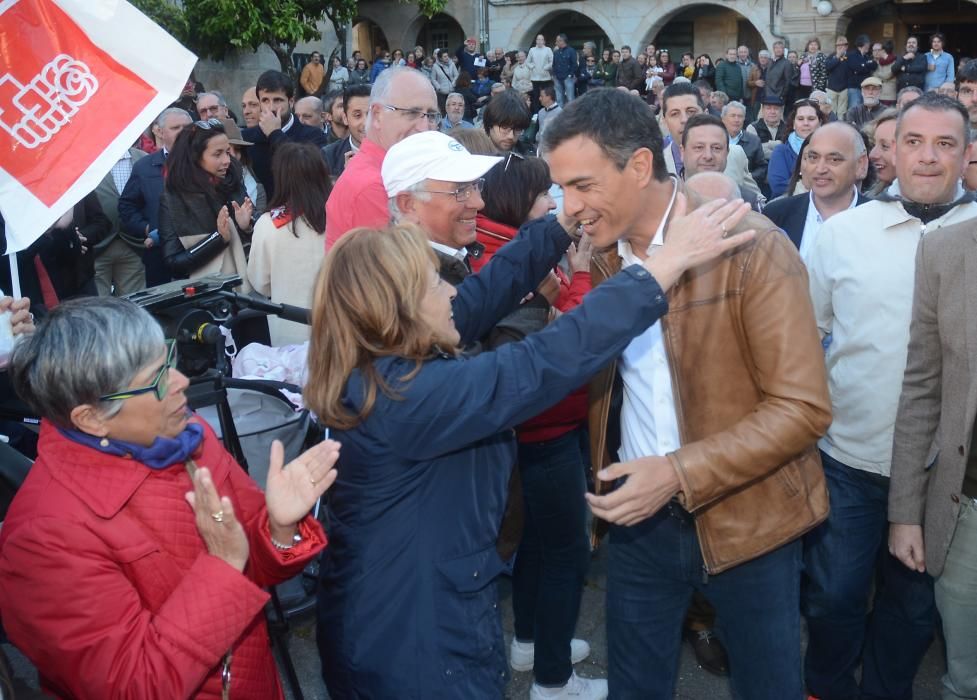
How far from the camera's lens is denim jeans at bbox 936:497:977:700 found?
262cm

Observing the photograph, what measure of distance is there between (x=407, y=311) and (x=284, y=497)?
0.49 m

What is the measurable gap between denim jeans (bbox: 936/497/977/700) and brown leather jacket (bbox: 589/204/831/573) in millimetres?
510

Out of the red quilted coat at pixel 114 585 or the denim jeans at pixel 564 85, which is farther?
the denim jeans at pixel 564 85

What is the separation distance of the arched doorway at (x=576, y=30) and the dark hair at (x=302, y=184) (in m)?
25.2

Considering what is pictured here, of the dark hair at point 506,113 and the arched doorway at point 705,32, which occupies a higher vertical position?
the arched doorway at point 705,32

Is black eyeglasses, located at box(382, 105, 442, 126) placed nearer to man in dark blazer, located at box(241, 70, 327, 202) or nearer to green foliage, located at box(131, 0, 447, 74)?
man in dark blazer, located at box(241, 70, 327, 202)

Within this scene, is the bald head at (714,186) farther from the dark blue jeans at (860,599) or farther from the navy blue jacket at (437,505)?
the navy blue jacket at (437,505)

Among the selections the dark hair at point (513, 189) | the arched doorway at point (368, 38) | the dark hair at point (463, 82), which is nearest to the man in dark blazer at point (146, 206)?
the dark hair at point (513, 189)

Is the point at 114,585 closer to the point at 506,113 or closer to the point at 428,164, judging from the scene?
the point at 428,164

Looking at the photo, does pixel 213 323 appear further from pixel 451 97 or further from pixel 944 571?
pixel 451 97

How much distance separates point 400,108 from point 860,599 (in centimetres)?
275

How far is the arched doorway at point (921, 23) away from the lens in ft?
78.5

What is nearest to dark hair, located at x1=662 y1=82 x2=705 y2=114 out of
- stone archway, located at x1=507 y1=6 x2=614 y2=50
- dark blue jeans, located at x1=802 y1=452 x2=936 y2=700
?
dark blue jeans, located at x1=802 y1=452 x2=936 y2=700

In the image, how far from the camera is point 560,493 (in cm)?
319
